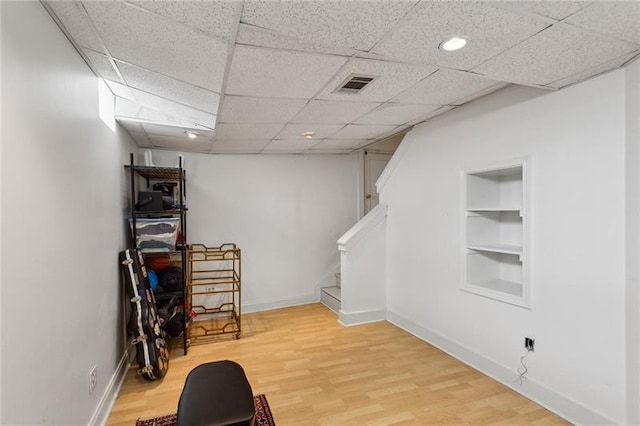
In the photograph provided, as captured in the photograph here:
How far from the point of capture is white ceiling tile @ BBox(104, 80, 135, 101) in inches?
92.0

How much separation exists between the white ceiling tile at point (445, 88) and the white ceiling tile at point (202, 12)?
54.1 inches

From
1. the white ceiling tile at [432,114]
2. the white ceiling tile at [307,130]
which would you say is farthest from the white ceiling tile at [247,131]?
the white ceiling tile at [432,114]

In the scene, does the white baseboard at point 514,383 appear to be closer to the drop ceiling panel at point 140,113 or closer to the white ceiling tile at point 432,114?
the white ceiling tile at point 432,114

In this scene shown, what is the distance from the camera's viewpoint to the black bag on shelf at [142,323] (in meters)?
2.65

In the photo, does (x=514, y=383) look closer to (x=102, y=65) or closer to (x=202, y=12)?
(x=202, y=12)

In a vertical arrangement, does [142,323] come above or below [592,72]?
below

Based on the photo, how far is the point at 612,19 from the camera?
1.41 metres

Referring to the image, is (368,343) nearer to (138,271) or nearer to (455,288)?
(455,288)

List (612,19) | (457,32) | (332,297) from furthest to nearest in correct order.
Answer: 1. (332,297)
2. (457,32)
3. (612,19)

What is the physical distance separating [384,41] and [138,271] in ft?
8.75

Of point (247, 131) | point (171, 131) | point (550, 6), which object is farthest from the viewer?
point (247, 131)

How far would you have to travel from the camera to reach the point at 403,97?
257cm

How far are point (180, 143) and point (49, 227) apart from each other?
259 centimetres

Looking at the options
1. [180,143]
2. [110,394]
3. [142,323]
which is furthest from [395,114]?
[110,394]
